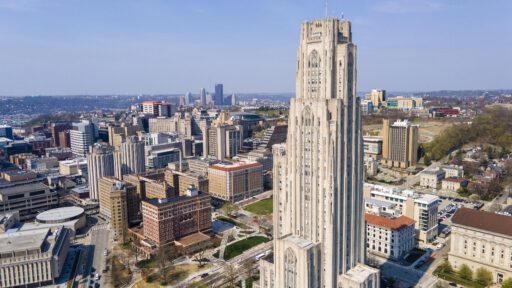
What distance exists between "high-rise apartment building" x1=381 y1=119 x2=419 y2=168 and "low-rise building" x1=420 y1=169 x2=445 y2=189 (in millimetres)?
24802

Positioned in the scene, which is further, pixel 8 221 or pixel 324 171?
pixel 8 221

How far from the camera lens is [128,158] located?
130750 millimetres

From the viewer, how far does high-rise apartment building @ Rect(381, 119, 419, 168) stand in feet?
509

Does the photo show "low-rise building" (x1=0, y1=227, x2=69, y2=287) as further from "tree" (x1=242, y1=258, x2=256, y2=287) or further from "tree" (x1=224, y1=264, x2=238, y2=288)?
"tree" (x1=242, y1=258, x2=256, y2=287)

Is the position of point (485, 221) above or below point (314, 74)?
below

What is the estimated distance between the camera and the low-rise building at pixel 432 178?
128125mm

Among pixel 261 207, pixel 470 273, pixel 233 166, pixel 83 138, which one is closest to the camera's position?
pixel 470 273

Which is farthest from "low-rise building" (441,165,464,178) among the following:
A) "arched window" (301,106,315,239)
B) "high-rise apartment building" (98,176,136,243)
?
"high-rise apartment building" (98,176,136,243)

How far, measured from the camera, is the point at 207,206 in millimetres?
93438

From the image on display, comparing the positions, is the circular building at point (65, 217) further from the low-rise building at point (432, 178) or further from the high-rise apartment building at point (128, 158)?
the low-rise building at point (432, 178)

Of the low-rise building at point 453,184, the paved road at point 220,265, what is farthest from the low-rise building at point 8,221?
the low-rise building at point 453,184

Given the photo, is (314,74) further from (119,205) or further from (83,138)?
(83,138)

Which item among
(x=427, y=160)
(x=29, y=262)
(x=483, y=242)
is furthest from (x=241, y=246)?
(x=427, y=160)

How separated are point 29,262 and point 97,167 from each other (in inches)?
2129
